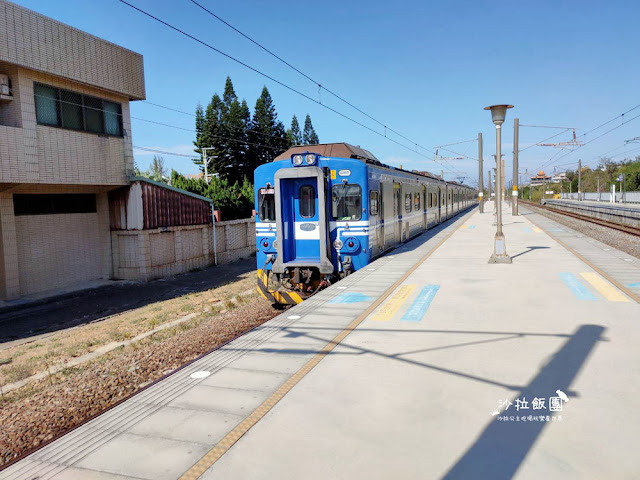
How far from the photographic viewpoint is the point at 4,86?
44.0 feet

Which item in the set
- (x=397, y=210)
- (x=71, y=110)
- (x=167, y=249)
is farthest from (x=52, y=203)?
(x=397, y=210)

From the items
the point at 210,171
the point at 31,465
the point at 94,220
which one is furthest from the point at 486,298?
the point at 210,171

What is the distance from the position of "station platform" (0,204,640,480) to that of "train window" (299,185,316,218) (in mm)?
3315

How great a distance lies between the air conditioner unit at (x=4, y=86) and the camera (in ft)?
43.9

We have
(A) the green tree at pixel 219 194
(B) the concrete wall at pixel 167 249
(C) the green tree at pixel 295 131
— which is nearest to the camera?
(B) the concrete wall at pixel 167 249

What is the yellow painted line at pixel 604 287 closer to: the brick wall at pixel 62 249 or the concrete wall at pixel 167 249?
the concrete wall at pixel 167 249

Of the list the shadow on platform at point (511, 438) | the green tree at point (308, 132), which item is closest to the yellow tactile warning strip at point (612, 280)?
the shadow on platform at point (511, 438)

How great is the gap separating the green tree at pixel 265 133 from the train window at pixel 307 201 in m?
43.5

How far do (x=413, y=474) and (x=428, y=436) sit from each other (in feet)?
1.74

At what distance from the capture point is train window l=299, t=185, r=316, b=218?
10727 mm

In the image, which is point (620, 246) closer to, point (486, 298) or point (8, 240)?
point (486, 298)

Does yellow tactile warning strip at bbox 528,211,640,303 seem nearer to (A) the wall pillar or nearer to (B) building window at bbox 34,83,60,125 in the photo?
(A) the wall pillar

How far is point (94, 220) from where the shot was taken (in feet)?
57.6

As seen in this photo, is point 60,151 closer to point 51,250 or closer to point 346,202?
point 51,250
